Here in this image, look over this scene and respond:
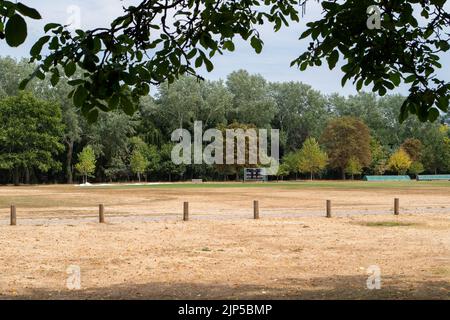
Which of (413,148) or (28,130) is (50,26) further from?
(413,148)

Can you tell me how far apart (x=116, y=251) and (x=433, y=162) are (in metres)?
99.0

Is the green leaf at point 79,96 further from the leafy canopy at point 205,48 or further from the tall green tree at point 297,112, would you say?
the tall green tree at point 297,112

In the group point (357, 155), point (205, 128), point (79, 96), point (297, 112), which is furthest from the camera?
point (297, 112)

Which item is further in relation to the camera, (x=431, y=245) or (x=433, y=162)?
(x=433, y=162)

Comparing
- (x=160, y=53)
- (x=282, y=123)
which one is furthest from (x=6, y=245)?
(x=282, y=123)

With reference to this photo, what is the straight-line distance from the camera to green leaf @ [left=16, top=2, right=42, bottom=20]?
11.1ft

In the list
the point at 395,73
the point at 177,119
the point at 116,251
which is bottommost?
the point at 116,251

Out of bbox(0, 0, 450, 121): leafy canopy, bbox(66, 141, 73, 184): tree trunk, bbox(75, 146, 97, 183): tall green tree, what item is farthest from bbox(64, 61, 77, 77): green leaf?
bbox(66, 141, 73, 184): tree trunk

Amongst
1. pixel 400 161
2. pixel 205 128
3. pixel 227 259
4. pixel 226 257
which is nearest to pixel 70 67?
pixel 227 259

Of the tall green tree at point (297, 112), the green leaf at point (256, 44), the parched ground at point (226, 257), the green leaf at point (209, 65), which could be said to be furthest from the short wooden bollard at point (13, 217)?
the tall green tree at point (297, 112)

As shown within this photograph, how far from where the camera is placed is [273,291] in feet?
30.8

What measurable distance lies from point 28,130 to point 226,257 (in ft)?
215
